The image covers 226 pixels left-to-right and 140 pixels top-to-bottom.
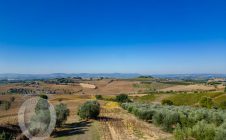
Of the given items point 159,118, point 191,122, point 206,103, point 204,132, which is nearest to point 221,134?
point 204,132

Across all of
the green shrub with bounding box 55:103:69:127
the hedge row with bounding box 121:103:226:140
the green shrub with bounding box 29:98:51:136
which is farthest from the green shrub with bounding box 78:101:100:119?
the green shrub with bounding box 29:98:51:136

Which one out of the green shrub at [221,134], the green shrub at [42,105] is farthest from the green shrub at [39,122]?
the green shrub at [221,134]

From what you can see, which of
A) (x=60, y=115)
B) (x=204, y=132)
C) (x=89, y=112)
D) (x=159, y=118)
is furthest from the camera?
(x=89, y=112)

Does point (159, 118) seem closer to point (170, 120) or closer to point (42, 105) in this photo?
point (170, 120)

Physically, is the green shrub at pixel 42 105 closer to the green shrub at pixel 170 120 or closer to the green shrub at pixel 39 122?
the green shrub at pixel 39 122

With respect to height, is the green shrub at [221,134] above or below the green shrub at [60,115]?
above

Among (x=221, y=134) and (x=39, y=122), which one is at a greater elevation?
(x=221, y=134)

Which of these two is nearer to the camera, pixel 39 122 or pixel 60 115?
pixel 39 122

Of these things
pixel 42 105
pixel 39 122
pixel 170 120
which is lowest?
pixel 170 120

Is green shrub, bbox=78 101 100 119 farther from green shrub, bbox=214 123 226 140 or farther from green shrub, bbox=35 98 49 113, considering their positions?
green shrub, bbox=214 123 226 140

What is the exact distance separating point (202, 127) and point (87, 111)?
1701 inches

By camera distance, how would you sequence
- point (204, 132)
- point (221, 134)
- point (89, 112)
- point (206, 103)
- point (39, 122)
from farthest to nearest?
point (206, 103) → point (89, 112) → point (39, 122) → point (204, 132) → point (221, 134)

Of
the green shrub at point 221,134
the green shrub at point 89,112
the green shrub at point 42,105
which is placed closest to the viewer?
the green shrub at point 221,134

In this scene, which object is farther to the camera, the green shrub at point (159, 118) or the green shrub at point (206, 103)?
the green shrub at point (206, 103)
